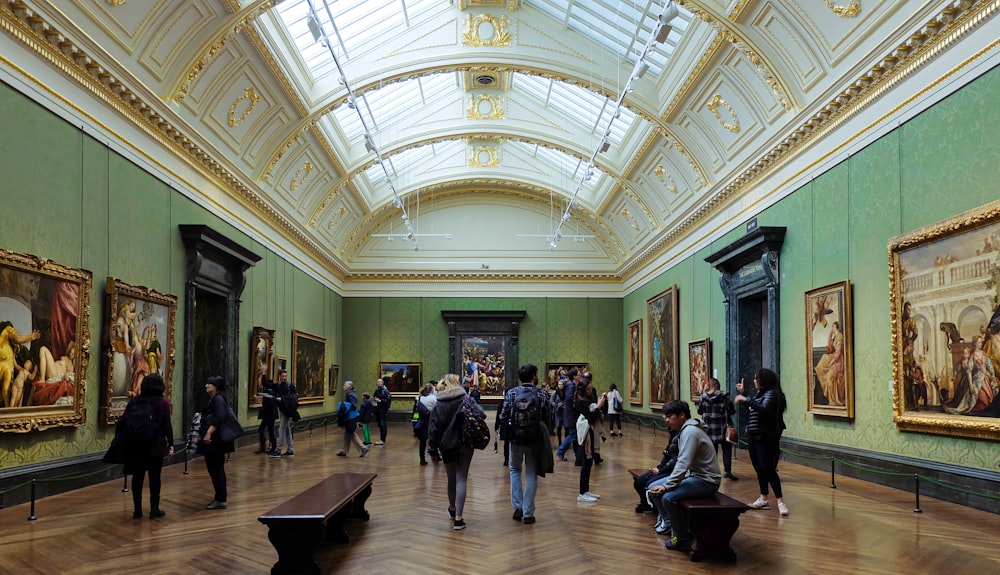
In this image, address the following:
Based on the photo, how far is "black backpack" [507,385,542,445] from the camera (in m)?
7.91

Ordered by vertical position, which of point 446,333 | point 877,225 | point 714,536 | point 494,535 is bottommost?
point 494,535

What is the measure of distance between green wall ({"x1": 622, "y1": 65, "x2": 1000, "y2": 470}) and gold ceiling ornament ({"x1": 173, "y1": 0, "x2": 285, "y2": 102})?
10.1m

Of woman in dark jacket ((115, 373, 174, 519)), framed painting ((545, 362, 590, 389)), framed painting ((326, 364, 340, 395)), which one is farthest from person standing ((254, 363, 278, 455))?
framed painting ((545, 362, 590, 389))

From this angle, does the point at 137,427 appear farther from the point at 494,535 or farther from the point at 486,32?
the point at 486,32

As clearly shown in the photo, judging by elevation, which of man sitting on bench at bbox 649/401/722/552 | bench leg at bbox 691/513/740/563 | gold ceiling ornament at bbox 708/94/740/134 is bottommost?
bench leg at bbox 691/513/740/563

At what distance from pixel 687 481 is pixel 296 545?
3.39 meters

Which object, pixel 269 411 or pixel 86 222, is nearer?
pixel 86 222

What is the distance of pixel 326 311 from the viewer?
2692 centimetres

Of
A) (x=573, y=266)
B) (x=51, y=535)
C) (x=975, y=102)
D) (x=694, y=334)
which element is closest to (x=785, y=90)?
(x=975, y=102)

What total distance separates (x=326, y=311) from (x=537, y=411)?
20109 millimetres

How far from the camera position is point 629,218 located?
26531 millimetres

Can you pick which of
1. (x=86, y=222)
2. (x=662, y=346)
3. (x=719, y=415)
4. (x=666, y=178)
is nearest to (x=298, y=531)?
(x=86, y=222)

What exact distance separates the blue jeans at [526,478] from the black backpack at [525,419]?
155 mm

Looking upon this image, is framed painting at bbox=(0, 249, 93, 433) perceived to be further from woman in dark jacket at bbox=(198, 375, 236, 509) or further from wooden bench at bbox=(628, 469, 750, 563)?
wooden bench at bbox=(628, 469, 750, 563)
